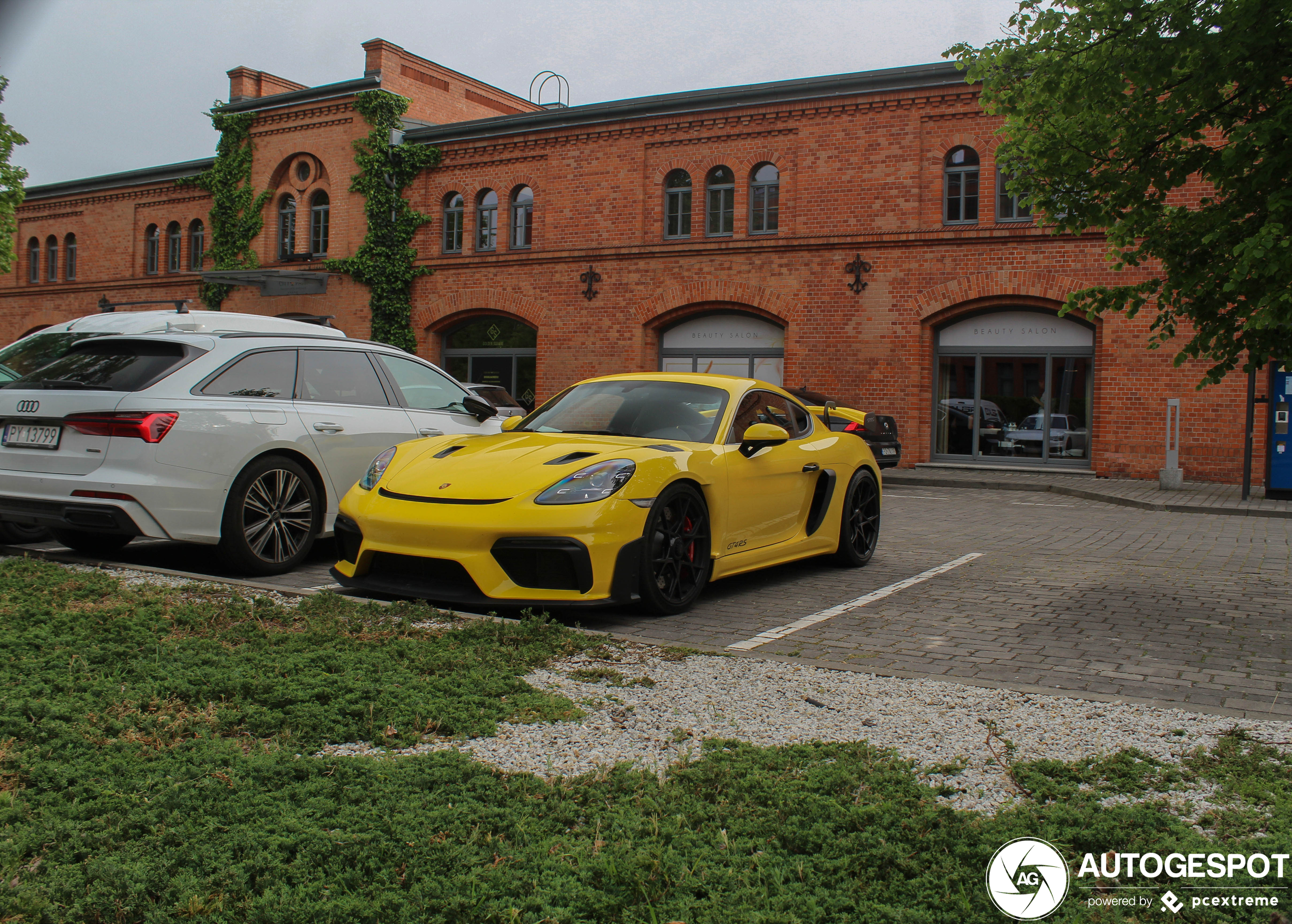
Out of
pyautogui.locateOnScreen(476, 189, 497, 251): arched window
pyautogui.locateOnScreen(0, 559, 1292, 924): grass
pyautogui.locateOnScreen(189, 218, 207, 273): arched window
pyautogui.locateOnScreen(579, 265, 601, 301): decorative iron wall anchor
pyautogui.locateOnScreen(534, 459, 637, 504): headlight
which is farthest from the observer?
pyautogui.locateOnScreen(189, 218, 207, 273): arched window

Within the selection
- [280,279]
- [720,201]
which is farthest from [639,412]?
[280,279]

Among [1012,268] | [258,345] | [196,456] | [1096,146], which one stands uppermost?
[1012,268]

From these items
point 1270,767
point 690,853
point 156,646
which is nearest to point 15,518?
point 156,646

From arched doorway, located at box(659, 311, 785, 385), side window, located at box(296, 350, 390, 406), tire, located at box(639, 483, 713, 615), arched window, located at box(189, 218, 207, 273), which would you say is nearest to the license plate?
side window, located at box(296, 350, 390, 406)

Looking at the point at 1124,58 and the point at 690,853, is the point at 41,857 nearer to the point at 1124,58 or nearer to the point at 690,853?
the point at 690,853

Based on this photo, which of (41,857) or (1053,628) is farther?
(1053,628)

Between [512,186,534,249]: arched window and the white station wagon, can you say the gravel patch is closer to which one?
the white station wagon

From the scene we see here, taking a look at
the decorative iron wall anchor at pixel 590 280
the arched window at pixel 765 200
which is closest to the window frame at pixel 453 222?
the decorative iron wall anchor at pixel 590 280

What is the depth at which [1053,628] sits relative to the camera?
19.1 feet

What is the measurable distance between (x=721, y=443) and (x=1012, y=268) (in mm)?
15463

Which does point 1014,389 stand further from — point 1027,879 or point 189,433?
point 1027,879

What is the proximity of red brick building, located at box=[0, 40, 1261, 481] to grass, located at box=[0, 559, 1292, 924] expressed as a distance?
57.7 feet

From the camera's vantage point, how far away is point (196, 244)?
105ft

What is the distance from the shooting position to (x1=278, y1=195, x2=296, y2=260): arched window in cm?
2930
